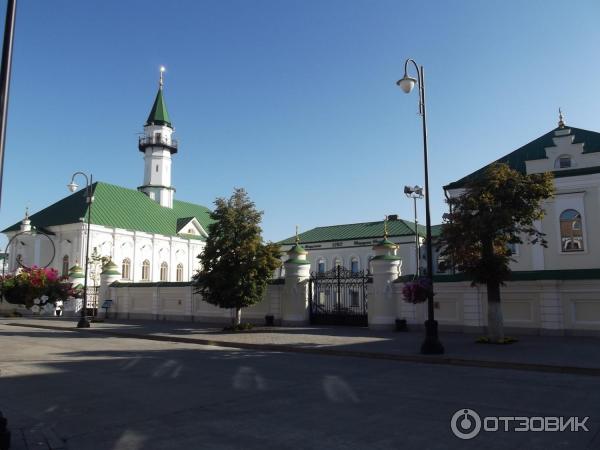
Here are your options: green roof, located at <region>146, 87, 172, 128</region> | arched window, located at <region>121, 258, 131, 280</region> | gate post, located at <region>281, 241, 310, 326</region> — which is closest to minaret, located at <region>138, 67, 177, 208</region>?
green roof, located at <region>146, 87, 172, 128</region>

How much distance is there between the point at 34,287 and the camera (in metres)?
35.1

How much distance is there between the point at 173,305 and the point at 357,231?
3588cm

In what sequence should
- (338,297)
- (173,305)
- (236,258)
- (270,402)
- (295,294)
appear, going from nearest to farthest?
(270,402)
(236,258)
(338,297)
(295,294)
(173,305)

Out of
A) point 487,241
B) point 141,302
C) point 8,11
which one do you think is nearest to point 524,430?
point 8,11

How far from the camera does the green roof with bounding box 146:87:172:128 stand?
74.2 metres

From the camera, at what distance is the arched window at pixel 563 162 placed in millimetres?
29641

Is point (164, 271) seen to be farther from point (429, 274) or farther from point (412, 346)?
point (429, 274)

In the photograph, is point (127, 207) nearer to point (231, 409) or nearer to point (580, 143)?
point (580, 143)

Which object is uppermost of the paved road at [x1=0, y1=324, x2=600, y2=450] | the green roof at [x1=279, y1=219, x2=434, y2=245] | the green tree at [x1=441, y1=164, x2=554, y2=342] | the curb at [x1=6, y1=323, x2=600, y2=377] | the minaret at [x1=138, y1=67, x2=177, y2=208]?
the minaret at [x1=138, y1=67, x2=177, y2=208]

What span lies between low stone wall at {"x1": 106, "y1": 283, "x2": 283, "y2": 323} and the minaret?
36699 mm

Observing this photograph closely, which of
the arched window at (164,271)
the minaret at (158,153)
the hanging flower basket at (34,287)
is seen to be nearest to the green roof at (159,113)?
the minaret at (158,153)

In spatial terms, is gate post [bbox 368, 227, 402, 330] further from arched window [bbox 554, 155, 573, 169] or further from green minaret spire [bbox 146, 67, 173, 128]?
green minaret spire [bbox 146, 67, 173, 128]

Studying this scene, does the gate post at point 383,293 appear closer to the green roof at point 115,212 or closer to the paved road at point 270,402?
the paved road at point 270,402

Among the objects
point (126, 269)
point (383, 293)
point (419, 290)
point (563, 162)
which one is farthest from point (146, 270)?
point (419, 290)
